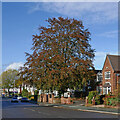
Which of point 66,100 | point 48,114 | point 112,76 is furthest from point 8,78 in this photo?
point 48,114

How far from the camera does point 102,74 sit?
6250 centimetres

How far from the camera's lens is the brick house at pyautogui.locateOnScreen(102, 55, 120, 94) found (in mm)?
57969

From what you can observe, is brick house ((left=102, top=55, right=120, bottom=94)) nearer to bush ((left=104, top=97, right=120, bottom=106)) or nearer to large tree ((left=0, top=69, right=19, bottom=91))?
bush ((left=104, top=97, right=120, bottom=106))

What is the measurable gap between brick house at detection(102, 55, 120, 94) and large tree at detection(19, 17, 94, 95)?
30.6 feet

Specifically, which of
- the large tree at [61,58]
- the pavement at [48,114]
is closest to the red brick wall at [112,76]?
the large tree at [61,58]

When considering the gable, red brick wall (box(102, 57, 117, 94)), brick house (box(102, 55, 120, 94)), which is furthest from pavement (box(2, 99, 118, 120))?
the gable

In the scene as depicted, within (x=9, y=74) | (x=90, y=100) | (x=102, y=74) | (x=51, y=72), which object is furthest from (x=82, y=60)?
(x=9, y=74)

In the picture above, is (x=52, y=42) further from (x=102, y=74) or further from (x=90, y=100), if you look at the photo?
(x=102, y=74)

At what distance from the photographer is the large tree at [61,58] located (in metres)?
45.1

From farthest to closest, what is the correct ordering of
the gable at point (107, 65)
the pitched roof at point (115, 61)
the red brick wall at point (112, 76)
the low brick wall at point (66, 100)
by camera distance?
the gable at point (107, 65) → the pitched roof at point (115, 61) → the red brick wall at point (112, 76) → the low brick wall at point (66, 100)

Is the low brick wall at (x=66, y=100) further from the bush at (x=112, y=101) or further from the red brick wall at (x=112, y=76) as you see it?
the red brick wall at (x=112, y=76)

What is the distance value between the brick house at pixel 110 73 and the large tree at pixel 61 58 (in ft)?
30.6

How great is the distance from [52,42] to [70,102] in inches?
458

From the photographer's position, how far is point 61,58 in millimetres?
45125
